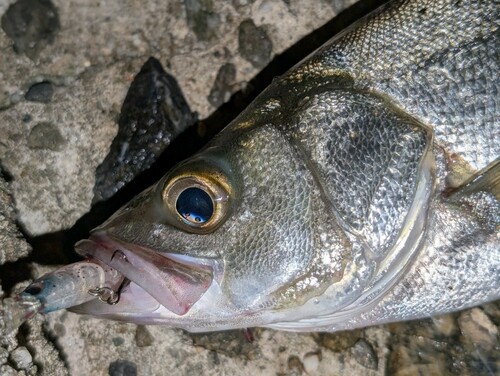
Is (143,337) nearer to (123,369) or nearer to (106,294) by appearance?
(123,369)

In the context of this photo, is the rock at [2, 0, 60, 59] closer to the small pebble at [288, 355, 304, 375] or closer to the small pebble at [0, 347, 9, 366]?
the small pebble at [0, 347, 9, 366]

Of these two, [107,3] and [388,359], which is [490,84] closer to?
[388,359]

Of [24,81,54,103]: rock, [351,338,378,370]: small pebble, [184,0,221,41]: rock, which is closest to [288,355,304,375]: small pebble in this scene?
[351,338,378,370]: small pebble

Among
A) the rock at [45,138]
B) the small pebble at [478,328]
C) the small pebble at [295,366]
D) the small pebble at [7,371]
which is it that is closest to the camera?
the small pebble at [7,371]

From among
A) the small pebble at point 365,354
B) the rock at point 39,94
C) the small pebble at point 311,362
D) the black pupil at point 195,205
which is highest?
the rock at point 39,94

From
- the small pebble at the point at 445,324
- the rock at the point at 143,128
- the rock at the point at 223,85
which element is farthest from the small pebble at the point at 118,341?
the small pebble at the point at 445,324

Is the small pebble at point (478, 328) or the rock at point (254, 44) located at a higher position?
the rock at point (254, 44)

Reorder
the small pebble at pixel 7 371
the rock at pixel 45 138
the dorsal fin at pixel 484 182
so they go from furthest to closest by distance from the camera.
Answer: the rock at pixel 45 138 < the small pebble at pixel 7 371 < the dorsal fin at pixel 484 182

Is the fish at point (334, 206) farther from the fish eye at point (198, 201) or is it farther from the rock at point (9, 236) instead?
the rock at point (9, 236)
